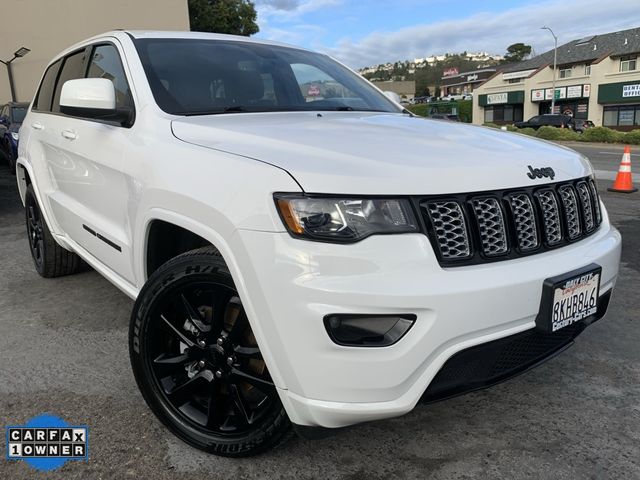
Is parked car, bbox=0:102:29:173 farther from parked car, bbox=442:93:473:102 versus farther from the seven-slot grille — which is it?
parked car, bbox=442:93:473:102

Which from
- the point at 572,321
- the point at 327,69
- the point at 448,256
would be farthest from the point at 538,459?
the point at 327,69

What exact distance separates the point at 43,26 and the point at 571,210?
26.2m

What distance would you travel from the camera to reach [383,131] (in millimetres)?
2393

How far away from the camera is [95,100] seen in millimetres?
2543

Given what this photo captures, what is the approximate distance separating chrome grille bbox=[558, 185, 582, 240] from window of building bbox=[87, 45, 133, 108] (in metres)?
1.98

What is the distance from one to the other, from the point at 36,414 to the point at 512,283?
7.00 ft

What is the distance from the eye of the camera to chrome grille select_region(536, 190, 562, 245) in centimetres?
210

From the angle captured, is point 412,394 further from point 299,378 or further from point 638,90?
point 638,90

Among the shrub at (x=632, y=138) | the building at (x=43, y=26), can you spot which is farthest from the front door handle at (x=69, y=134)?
the shrub at (x=632, y=138)

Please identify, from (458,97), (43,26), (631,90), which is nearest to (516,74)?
(631,90)

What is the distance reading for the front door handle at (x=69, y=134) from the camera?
3.21m

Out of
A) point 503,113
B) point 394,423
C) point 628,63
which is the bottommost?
point 394,423

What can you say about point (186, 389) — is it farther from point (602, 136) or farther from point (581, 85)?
point (581, 85)

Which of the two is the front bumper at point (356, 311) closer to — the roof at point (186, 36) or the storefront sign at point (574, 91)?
the roof at point (186, 36)
